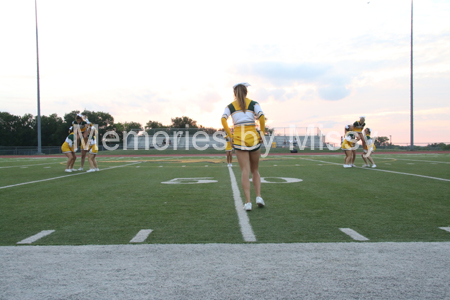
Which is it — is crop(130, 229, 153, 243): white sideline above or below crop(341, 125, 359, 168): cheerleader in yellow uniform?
below

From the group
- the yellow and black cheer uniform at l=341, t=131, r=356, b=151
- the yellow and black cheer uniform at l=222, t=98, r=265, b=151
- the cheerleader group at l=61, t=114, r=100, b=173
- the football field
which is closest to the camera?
the football field

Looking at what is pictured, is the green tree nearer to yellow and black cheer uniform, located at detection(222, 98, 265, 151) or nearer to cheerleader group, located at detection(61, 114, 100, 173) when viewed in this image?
cheerleader group, located at detection(61, 114, 100, 173)

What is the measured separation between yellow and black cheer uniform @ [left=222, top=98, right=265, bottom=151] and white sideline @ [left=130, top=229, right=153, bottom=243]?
210cm

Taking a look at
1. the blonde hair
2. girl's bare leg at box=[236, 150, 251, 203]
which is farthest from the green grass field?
the blonde hair

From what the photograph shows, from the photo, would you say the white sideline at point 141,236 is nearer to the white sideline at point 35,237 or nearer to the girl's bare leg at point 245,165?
the white sideline at point 35,237

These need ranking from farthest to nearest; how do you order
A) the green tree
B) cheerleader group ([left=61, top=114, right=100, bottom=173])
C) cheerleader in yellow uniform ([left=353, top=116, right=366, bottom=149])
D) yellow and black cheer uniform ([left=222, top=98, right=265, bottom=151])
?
1. the green tree
2. cheerleader in yellow uniform ([left=353, top=116, right=366, bottom=149])
3. cheerleader group ([left=61, top=114, right=100, bottom=173])
4. yellow and black cheer uniform ([left=222, top=98, right=265, bottom=151])

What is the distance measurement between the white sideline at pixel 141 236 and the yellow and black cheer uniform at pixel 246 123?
6.90 feet

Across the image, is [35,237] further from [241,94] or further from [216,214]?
[241,94]

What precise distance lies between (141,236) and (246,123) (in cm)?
257

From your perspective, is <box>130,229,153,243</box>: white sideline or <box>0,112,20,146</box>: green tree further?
<box>0,112,20,146</box>: green tree

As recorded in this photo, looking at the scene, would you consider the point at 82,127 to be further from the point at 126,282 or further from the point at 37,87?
the point at 37,87

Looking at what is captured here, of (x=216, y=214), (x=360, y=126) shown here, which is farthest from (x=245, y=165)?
(x=360, y=126)

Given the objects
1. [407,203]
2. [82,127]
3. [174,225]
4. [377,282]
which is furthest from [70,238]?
[82,127]

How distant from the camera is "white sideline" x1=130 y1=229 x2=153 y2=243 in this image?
3.44 m
